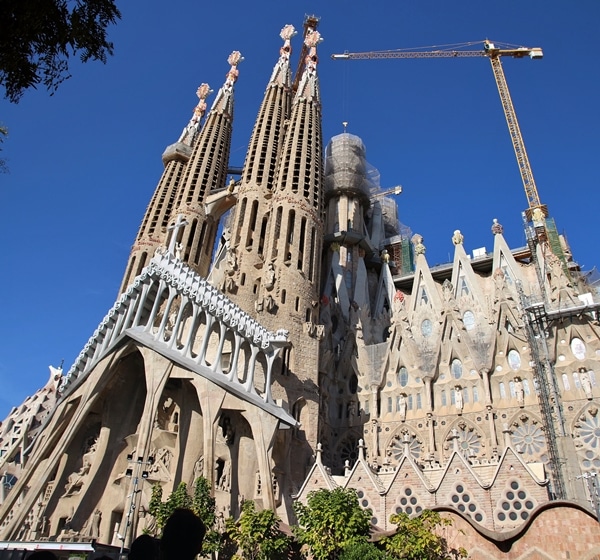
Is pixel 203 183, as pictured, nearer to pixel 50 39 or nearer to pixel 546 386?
pixel 546 386

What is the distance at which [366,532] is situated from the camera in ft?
39.2

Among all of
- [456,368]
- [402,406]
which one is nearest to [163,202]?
[402,406]

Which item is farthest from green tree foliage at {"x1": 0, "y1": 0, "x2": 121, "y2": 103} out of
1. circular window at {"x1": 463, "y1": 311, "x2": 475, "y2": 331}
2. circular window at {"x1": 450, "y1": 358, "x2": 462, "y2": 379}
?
circular window at {"x1": 463, "y1": 311, "x2": 475, "y2": 331}

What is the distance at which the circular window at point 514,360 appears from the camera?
23.3 meters

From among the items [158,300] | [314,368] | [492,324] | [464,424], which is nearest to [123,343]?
[158,300]

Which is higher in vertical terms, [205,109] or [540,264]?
[205,109]

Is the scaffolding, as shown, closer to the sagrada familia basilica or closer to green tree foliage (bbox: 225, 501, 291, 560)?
the sagrada familia basilica

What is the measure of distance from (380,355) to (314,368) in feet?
19.1

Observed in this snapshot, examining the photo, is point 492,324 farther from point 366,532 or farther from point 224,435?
point 366,532

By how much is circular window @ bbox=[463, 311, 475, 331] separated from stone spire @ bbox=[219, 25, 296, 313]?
1113 centimetres

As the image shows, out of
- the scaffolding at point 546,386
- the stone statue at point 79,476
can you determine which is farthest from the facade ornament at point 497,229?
the stone statue at point 79,476

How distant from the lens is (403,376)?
2570cm

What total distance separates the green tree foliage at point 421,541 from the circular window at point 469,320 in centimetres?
1651

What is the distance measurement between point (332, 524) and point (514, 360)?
49.6ft
